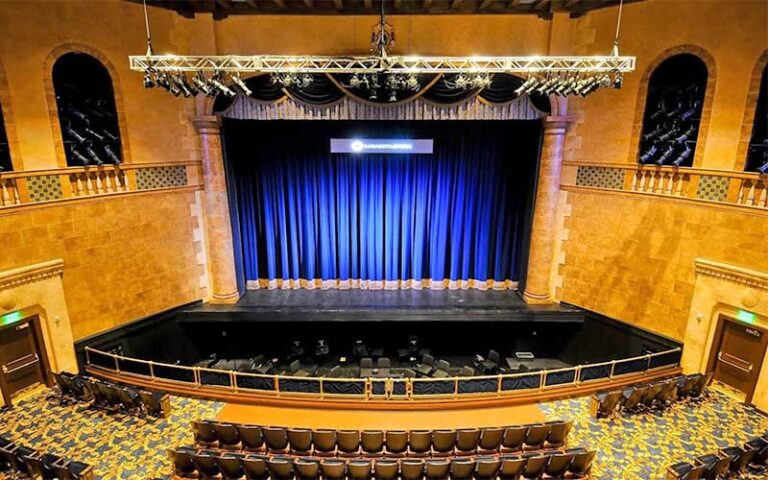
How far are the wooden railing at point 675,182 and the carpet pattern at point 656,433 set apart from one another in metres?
3.95

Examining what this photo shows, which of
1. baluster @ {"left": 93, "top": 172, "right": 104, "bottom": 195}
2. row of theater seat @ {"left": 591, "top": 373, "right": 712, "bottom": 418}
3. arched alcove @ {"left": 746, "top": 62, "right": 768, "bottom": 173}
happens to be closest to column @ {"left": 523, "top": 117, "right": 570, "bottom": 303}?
arched alcove @ {"left": 746, "top": 62, "right": 768, "bottom": 173}

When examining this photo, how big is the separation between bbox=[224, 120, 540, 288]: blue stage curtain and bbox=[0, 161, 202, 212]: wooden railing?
5.54 ft

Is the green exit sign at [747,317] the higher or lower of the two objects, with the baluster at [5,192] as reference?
lower

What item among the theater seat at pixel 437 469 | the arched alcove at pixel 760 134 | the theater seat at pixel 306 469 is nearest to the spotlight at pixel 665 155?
the arched alcove at pixel 760 134

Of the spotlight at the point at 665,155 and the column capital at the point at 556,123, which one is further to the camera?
the column capital at the point at 556,123

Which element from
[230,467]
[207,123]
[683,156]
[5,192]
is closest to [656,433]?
[683,156]

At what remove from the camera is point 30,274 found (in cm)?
837

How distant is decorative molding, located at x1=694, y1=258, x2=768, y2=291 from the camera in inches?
312

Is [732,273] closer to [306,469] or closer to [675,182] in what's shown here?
[675,182]

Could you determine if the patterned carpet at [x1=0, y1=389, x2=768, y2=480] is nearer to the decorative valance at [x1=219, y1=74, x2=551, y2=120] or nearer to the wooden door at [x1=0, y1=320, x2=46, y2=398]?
the wooden door at [x1=0, y1=320, x2=46, y2=398]

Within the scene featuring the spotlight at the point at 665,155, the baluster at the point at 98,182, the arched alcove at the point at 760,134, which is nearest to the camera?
the arched alcove at the point at 760,134

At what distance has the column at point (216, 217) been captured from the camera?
34.8ft

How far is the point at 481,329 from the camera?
38.1ft

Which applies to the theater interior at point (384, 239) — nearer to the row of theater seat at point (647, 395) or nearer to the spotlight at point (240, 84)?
the row of theater seat at point (647, 395)
